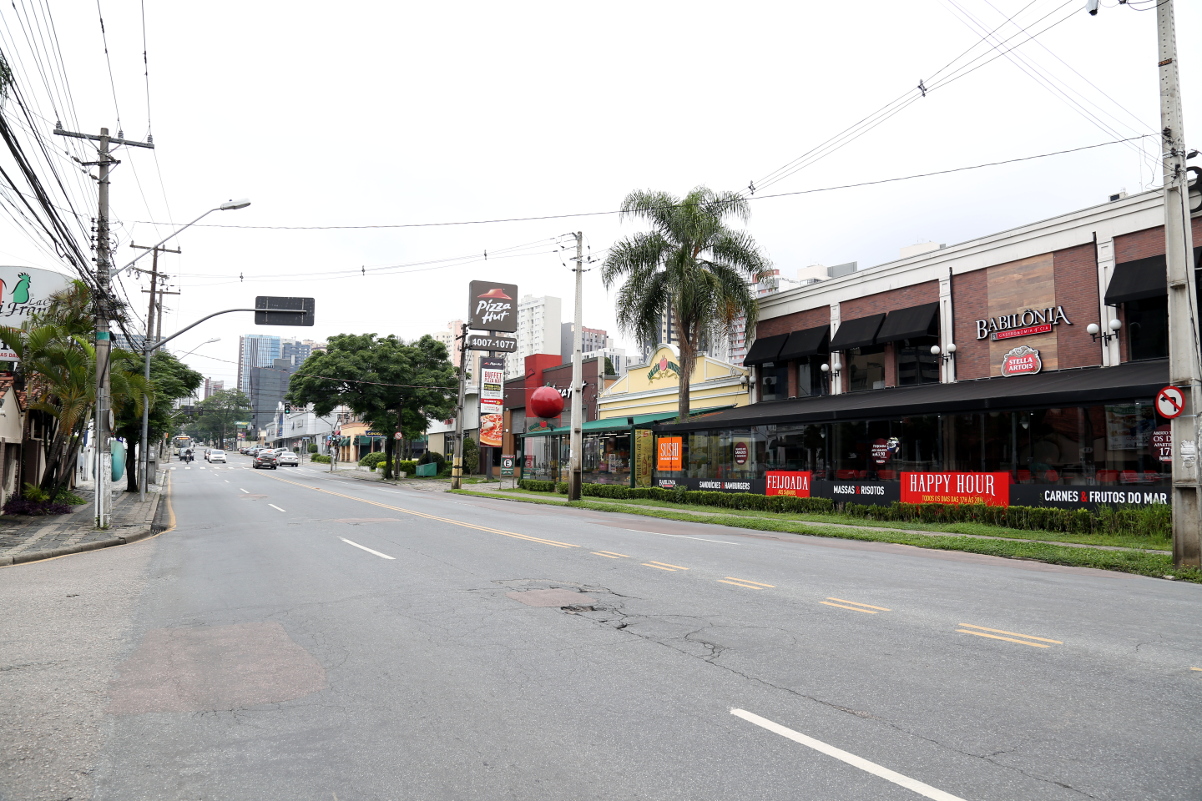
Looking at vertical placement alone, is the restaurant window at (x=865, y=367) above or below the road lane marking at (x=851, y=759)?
above

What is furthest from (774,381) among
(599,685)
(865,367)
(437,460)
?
(437,460)

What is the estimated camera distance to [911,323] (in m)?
26.1

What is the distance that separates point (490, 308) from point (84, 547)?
3756 cm

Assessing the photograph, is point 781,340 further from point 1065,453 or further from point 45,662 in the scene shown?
point 45,662

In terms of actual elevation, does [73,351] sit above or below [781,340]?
below

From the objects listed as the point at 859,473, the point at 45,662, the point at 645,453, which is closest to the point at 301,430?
the point at 645,453

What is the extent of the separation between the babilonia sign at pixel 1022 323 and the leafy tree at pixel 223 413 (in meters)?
163

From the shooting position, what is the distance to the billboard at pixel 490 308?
167 feet

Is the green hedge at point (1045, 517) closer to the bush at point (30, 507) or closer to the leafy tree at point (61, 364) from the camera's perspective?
the leafy tree at point (61, 364)

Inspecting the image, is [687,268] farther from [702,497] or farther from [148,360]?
[148,360]

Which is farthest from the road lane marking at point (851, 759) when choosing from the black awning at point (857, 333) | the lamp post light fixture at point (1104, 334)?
the black awning at point (857, 333)

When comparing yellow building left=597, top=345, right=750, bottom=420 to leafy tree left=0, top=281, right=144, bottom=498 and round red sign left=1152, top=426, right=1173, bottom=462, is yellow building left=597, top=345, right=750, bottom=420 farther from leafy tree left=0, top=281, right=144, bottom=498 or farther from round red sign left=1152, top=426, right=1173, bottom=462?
leafy tree left=0, top=281, right=144, bottom=498

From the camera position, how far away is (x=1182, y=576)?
1158 centimetres

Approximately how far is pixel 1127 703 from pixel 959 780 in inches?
83.2
